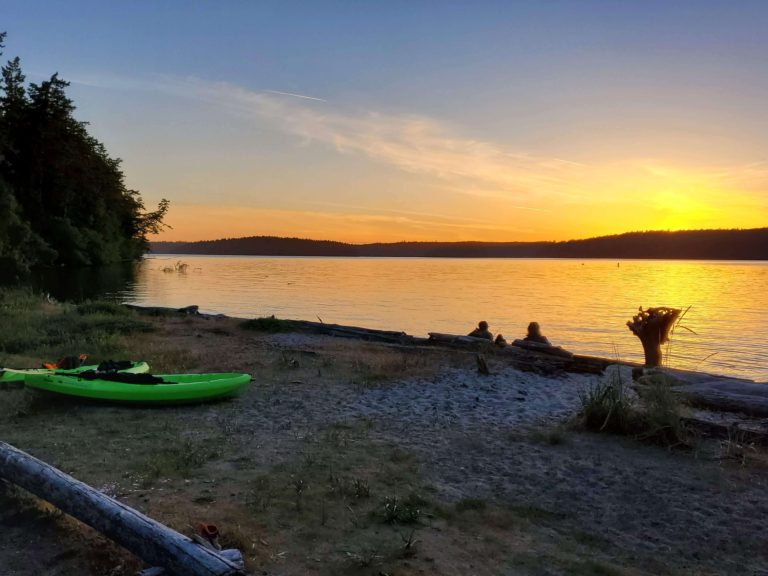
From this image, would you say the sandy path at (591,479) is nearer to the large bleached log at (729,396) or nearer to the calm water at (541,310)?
the large bleached log at (729,396)

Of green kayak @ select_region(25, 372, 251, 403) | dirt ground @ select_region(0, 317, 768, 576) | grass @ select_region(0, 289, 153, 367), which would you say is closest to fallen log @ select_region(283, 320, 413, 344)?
grass @ select_region(0, 289, 153, 367)

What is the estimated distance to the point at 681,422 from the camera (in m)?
8.36

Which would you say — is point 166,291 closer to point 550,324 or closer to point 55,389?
point 550,324

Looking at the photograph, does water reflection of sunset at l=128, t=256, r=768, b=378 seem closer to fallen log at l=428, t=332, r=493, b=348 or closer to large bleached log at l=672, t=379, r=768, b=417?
fallen log at l=428, t=332, r=493, b=348

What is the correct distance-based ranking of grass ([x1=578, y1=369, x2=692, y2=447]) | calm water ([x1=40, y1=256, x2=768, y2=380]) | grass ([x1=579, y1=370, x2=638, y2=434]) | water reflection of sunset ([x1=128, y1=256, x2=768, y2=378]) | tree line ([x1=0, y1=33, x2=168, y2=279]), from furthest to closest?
tree line ([x1=0, y1=33, x2=168, y2=279]) → water reflection of sunset ([x1=128, y1=256, x2=768, y2=378]) → calm water ([x1=40, y1=256, x2=768, y2=380]) → grass ([x1=579, y1=370, x2=638, y2=434]) → grass ([x1=578, y1=369, x2=692, y2=447])

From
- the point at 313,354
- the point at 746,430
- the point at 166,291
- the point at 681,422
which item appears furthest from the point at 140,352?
the point at 166,291

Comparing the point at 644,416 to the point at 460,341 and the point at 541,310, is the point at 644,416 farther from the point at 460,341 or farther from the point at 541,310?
the point at 541,310

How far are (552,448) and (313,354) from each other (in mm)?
8236

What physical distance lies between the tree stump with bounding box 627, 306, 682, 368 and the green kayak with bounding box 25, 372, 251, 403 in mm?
10890

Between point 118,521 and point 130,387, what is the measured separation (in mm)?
5667

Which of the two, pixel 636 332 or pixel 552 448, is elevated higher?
pixel 636 332

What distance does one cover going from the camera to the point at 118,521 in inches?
170

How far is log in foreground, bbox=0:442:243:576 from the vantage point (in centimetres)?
385

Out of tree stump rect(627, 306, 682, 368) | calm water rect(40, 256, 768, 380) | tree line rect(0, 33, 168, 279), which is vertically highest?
tree line rect(0, 33, 168, 279)
